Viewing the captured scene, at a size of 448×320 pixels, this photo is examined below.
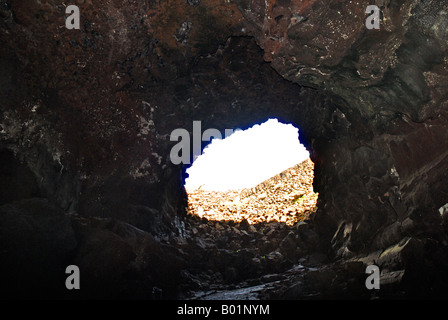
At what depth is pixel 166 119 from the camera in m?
4.62

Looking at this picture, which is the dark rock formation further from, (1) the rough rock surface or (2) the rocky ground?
(1) the rough rock surface

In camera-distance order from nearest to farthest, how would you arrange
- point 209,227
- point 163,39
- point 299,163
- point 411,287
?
point 411,287
point 163,39
point 209,227
point 299,163

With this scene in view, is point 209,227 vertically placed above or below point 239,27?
below

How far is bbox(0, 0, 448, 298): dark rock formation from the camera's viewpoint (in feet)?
9.73

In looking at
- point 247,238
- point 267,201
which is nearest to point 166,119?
point 247,238

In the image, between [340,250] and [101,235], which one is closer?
[101,235]

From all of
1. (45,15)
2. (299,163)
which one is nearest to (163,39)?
(45,15)

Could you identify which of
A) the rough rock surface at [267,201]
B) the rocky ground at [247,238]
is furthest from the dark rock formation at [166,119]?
the rough rock surface at [267,201]

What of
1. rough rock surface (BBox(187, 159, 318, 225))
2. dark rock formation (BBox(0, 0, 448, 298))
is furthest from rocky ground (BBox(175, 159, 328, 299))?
dark rock formation (BBox(0, 0, 448, 298))

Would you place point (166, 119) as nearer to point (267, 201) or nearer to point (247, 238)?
point (247, 238)
